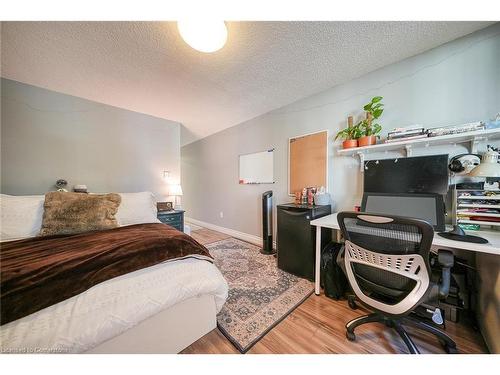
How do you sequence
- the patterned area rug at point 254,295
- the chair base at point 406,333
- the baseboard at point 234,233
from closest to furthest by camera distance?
the chair base at point 406,333 → the patterned area rug at point 254,295 → the baseboard at point 234,233

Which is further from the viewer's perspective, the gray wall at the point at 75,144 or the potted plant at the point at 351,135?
the gray wall at the point at 75,144

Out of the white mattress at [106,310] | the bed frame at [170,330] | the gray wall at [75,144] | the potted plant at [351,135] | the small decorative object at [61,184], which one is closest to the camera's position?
the white mattress at [106,310]

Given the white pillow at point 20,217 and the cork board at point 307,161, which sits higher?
the cork board at point 307,161

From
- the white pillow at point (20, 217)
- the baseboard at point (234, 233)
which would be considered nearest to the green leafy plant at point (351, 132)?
the baseboard at point (234, 233)

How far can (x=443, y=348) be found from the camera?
42.4 inches

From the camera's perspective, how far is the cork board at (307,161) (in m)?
2.22

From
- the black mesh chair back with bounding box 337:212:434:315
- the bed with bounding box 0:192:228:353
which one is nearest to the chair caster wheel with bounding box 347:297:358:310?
the black mesh chair back with bounding box 337:212:434:315

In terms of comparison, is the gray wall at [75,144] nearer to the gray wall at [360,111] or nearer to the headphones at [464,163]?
the gray wall at [360,111]

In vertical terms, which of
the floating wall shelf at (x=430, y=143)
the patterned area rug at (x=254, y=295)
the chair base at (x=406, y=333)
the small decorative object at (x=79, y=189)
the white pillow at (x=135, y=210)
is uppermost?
the floating wall shelf at (x=430, y=143)

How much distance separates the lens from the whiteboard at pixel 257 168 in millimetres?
2861

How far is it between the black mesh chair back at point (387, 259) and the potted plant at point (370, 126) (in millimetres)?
1077
